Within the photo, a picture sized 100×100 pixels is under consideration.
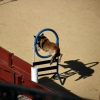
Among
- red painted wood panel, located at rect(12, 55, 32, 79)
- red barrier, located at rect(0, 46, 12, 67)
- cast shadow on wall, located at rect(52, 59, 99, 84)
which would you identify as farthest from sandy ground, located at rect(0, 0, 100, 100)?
red barrier, located at rect(0, 46, 12, 67)

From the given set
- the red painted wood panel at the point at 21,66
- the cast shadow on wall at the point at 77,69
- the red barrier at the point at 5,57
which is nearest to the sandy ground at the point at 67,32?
the cast shadow on wall at the point at 77,69

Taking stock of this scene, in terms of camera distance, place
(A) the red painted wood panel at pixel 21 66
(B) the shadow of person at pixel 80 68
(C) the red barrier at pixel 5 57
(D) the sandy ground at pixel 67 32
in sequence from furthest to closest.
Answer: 1. (B) the shadow of person at pixel 80 68
2. (D) the sandy ground at pixel 67 32
3. (C) the red barrier at pixel 5 57
4. (A) the red painted wood panel at pixel 21 66

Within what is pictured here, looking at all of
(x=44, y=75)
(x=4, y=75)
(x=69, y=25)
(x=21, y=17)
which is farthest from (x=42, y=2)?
(x=4, y=75)

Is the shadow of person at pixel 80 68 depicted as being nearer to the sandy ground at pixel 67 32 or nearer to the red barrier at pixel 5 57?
the sandy ground at pixel 67 32

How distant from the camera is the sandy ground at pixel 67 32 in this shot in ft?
22.7

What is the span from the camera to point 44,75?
690 cm

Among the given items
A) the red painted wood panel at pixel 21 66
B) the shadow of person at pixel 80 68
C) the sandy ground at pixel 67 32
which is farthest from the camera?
the shadow of person at pixel 80 68

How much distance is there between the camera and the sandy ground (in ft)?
22.7

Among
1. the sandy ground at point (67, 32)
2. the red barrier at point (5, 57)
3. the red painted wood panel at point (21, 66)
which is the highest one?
the sandy ground at point (67, 32)

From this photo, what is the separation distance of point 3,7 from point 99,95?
688cm

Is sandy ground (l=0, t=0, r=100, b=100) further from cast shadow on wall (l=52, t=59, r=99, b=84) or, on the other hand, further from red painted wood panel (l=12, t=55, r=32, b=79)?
red painted wood panel (l=12, t=55, r=32, b=79)

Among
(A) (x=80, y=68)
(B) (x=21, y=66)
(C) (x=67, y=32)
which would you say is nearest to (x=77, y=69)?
(A) (x=80, y=68)

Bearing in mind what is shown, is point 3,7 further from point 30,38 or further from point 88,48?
point 88,48

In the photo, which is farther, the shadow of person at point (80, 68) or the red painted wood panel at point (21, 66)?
the shadow of person at point (80, 68)
